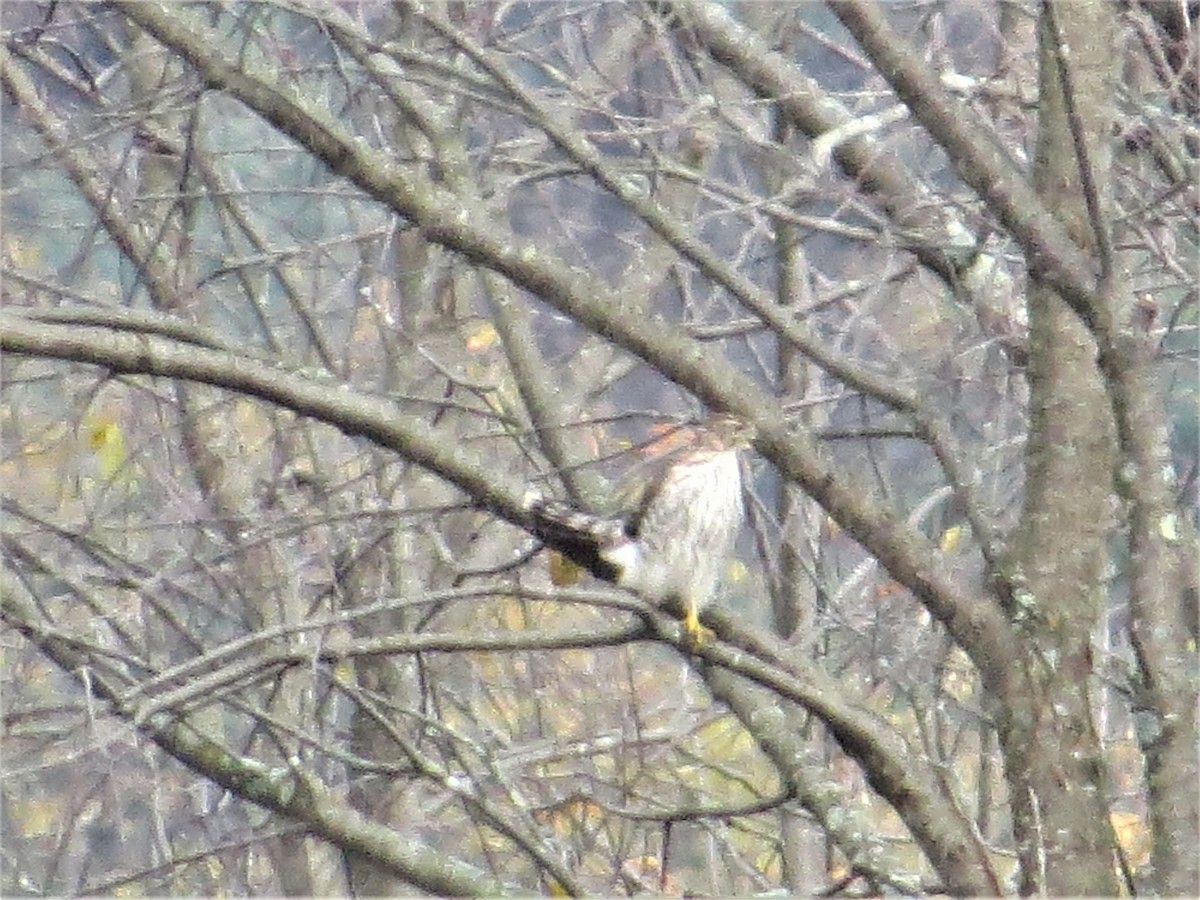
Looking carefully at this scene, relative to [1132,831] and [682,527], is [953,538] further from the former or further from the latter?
[682,527]

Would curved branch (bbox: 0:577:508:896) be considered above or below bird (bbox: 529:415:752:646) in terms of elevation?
below

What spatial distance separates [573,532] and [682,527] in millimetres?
1026

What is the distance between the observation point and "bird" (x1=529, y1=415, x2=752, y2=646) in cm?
446

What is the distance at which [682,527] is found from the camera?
4.97 metres

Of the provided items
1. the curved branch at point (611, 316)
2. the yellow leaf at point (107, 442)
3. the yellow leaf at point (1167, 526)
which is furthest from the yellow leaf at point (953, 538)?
the yellow leaf at point (1167, 526)

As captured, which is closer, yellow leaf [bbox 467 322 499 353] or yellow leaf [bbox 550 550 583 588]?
yellow leaf [bbox 550 550 583 588]

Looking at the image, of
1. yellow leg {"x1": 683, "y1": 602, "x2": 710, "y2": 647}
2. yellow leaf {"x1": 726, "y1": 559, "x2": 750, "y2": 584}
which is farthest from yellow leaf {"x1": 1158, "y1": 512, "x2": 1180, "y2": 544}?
yellow leaf {"x1": 726, "y1": 559, "x2": 750, "y2": 584}

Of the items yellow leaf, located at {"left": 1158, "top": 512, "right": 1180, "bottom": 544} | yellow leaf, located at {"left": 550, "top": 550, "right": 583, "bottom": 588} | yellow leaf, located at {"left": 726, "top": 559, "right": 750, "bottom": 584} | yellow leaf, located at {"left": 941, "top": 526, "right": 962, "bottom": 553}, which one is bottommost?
yellow leaf, located at {"left": 1158, "top": 512, "right": 1180, "bottom": 544}

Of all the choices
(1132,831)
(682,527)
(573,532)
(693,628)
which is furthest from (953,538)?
(573,532)

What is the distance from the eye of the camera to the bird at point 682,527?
4461 millimetres

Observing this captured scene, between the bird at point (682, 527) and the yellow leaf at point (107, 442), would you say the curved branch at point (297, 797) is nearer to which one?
the bird at point (682, 527)

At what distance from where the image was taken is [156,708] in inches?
132

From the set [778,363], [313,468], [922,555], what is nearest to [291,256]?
[313,468]

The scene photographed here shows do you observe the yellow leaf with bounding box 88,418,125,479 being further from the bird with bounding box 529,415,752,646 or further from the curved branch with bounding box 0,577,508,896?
the bird with bounding box 529,415,752,646
